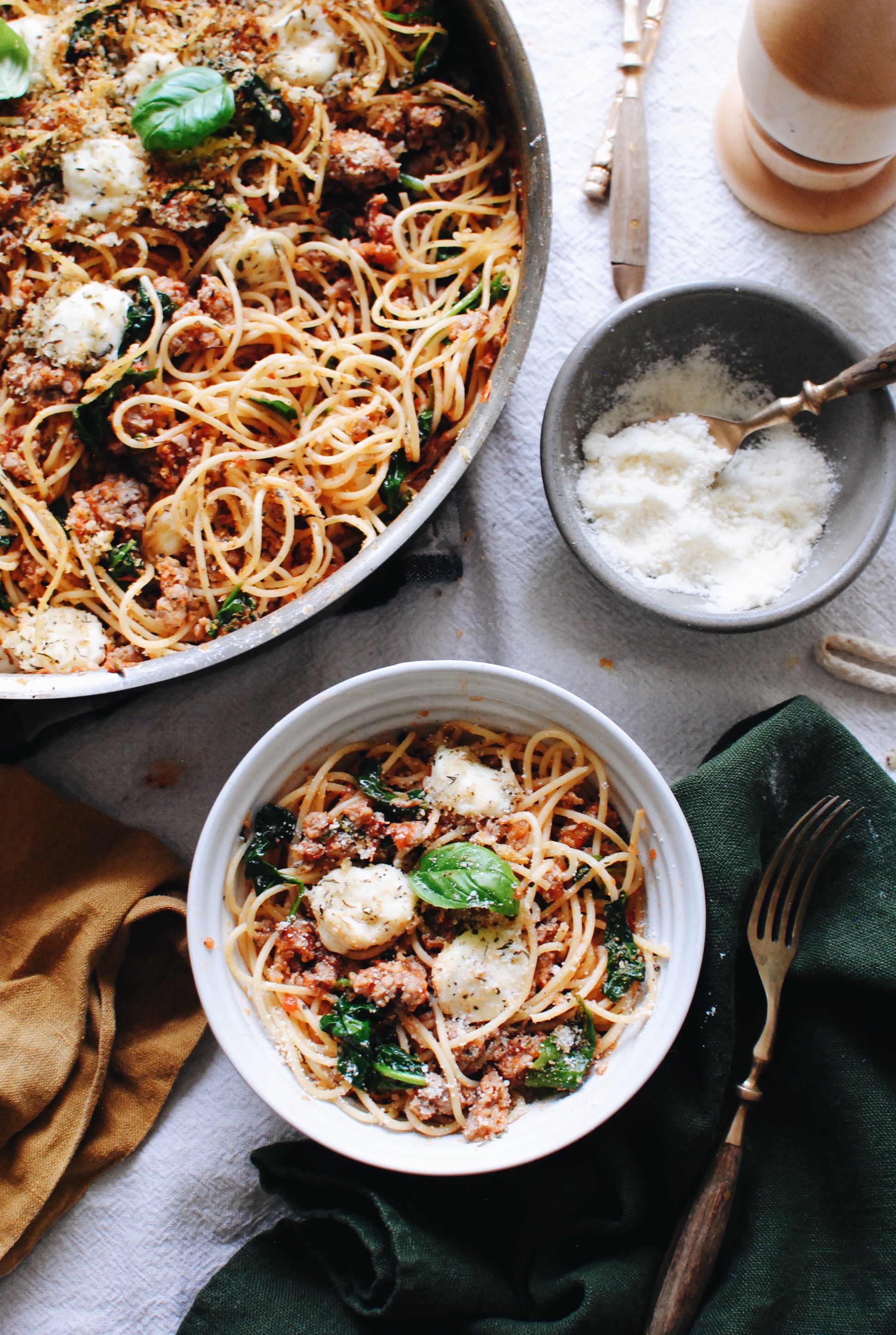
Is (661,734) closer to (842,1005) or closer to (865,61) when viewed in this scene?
(842,1005)

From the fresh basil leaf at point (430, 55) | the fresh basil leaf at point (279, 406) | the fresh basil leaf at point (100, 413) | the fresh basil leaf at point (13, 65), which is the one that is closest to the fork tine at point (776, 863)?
the fresh basil leaf at point (279, 406)

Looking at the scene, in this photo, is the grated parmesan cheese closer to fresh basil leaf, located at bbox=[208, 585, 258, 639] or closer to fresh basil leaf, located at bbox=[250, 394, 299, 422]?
fresh basil leaf, located at bbox=[250, 394, 299, 422]

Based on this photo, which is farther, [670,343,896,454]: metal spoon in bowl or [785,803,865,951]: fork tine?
[785,803,865,951]: fork tine

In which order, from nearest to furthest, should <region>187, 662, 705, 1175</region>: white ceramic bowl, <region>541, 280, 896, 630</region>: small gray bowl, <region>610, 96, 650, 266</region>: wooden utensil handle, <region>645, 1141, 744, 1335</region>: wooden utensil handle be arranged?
1. <region>187, 662, 705, 1175</region>: white ceramic bowl
2. <region>645, 1141, 744, 1335</region>: wooden utensil handle
3. <region>541, 280, 896, 630</region>: small gray bowl
4. <region>610, 96, 650, 266</region>: wooden utensil handle

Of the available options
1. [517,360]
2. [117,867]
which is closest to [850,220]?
[517,360]

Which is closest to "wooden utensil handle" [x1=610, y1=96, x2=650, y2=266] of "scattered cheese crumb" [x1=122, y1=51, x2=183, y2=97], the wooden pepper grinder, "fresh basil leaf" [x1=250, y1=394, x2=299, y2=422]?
the wooden pepper grinder

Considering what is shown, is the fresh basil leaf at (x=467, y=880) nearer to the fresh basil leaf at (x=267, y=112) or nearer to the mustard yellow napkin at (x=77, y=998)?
the mustard yellow napkin at (x=77, y=998)

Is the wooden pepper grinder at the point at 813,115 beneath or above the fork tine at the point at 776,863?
above
